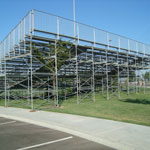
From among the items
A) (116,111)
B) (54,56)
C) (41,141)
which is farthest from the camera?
(54,56)

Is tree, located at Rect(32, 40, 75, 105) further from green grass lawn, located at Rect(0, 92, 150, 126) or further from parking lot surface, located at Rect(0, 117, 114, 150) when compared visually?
parking lot surface, located at Rect(0, 117, 114, 150)

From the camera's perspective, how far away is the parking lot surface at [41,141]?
16.6 feet

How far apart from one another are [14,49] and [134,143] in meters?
12.1

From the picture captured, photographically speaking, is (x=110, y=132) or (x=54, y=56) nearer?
(x=110, y=132)

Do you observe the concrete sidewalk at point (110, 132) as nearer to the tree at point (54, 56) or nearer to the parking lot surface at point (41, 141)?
the parking lot surface at point (41, 141)

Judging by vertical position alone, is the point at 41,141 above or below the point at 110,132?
below

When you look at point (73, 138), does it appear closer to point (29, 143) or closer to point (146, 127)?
point (29, 143)

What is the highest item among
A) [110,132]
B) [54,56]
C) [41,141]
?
[54,56]

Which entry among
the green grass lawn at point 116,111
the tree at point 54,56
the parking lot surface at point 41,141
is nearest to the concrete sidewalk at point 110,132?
the parking lot surface at point 41,141

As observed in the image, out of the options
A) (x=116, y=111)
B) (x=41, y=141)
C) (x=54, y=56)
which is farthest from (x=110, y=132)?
(x=54, y=56)

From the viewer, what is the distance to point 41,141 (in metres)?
5.64

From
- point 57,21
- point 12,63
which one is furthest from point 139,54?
point 12,63

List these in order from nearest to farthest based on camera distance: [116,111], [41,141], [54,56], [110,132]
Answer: [41,141] < [110,132] < [116,111] < [54,56]

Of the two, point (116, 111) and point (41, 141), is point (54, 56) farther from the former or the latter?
point (41, 141)
